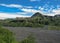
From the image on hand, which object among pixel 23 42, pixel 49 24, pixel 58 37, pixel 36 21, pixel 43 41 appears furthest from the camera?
pixel 36 21

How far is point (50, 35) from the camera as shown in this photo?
52.3 ft

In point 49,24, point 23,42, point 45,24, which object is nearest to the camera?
point 23,42

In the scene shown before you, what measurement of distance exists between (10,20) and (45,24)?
3.37m

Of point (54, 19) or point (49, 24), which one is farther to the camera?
point (54, 19)

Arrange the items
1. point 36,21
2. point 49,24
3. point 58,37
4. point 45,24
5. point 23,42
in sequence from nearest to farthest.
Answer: point 23,42, point 58,37, point 49,24, point 45,24, point 36,21

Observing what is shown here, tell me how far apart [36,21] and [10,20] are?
11.9 ft

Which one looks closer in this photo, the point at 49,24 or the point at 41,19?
the point at 49,24

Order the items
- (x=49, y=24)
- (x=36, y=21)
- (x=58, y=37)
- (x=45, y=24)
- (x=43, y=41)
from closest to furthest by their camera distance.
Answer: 1. (x=43, y=41)
2. (x=58, y=37)
3. (x=49, y=24)
4. (x=45, y=24)
5. (x=36, y=21)

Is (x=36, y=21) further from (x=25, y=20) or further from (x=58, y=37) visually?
(x=58, y=37)

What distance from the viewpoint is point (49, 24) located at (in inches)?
873

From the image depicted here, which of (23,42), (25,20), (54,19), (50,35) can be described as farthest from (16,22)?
(23,42)

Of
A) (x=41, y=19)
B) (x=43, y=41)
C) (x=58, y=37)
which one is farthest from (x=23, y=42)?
(x=41, y=19)

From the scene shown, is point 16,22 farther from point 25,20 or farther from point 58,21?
point 58,21

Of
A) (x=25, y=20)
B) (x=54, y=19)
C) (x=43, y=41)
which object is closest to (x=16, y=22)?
(x=25, y=20)
